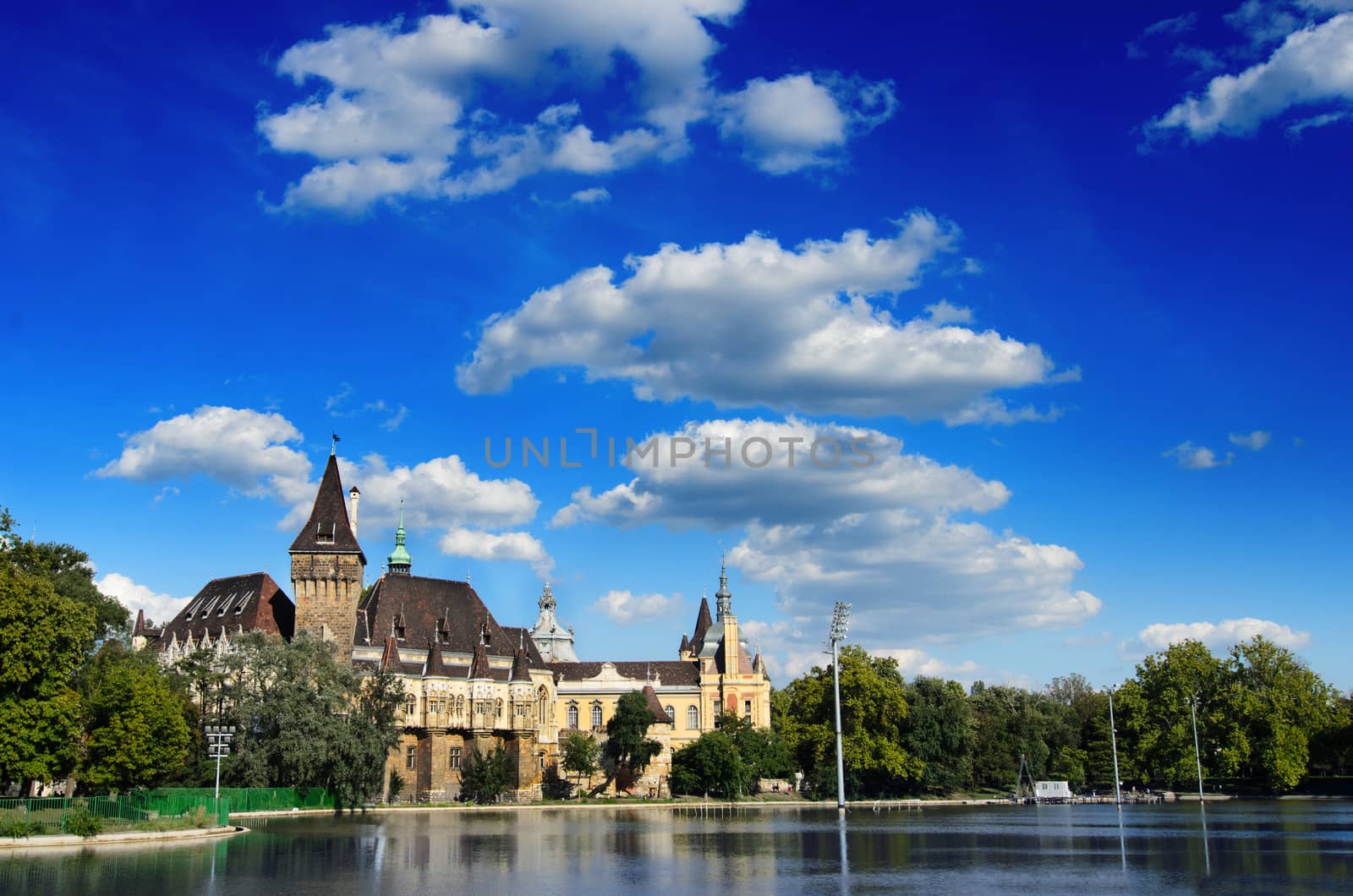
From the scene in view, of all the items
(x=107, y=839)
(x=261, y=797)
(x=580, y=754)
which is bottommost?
(x=261, y=797)

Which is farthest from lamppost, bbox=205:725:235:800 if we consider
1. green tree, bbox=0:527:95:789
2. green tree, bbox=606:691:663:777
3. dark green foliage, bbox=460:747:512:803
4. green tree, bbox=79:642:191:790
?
green tree, bbox=606:691:663:777

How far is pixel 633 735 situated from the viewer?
90688 mm

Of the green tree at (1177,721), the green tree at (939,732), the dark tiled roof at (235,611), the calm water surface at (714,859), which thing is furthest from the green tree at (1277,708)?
the dark tiled roof at (235,611)

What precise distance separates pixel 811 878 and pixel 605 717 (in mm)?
80205

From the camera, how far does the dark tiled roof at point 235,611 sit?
276ft

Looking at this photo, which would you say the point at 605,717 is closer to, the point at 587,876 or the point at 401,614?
the point at 401,614

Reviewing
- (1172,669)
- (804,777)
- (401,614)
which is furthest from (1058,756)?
(401,614)

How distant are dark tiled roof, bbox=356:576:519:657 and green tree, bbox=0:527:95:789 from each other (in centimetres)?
3978

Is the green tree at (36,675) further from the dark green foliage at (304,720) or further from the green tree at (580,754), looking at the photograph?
the green tree at (580,754)

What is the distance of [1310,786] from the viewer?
93.9 meters

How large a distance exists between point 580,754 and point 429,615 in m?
16.2

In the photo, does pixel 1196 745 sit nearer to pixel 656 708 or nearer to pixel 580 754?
pixel 656 708

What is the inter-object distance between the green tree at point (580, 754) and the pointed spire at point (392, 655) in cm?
1470

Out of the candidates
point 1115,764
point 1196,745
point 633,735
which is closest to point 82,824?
point 633,735
